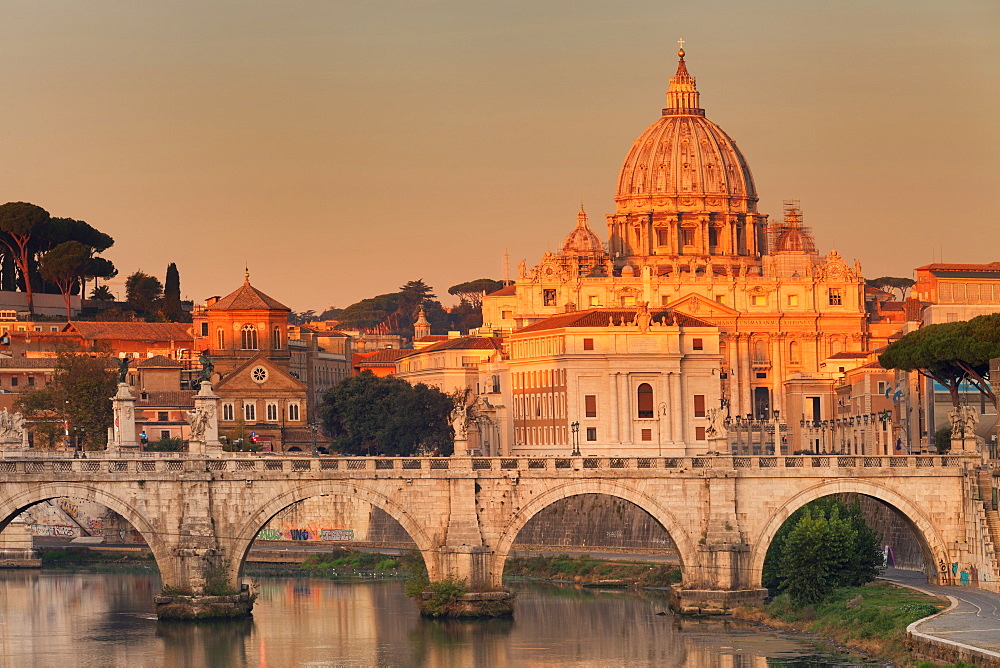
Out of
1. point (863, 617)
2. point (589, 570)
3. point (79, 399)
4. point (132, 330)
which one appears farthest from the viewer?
point (132, 330)

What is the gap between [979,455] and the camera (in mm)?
74875

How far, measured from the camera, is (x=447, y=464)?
75.3 m

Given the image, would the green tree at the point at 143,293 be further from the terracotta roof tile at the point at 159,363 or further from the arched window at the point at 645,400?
the arched window at the point at 645,400

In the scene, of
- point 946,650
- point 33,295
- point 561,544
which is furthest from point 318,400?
point 946,650

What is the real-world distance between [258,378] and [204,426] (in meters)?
78.6

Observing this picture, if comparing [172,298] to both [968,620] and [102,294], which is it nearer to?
[102,294]

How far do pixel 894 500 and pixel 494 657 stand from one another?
1498cm

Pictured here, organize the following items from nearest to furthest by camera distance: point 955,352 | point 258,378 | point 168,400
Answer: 1. point 955,352
2. point 168,400
3. point 258,378

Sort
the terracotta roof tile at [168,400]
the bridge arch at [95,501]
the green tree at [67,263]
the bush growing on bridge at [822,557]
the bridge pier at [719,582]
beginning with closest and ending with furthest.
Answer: the bush growing on bridge at [822,557]
the bridge arch at [95,501]
the bridge pier at [719,582]
the terracotta roof tile at [168,400]
the green tree at [67,263]

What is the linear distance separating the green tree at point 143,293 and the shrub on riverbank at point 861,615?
115m

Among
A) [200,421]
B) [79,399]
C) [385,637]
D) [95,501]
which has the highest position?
[79,399]

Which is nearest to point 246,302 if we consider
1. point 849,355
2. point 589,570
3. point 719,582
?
point 849,355

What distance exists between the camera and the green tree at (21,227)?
164000mm

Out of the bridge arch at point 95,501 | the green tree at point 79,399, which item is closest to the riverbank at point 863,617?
the bridge arch at point 95,501
